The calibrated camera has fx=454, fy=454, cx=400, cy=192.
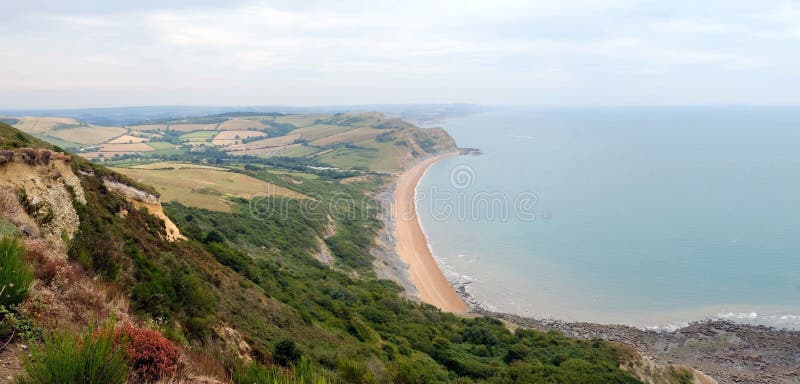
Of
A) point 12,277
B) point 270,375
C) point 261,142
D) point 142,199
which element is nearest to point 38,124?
point 261,142

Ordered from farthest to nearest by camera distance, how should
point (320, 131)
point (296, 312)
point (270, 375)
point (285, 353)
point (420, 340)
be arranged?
point (320, 131), point (420, 340), point (296, 312), point (285, 353), point (270, 375)

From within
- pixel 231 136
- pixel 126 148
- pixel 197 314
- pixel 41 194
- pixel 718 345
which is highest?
pixel 231 136

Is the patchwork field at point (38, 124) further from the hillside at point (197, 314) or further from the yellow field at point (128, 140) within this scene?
the hillside at point (197, 314)

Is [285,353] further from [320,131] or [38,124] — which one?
[38,124]

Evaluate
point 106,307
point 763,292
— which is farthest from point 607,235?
point 106,307

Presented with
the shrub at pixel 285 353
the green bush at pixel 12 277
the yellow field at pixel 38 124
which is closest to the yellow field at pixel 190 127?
the yellow field at pixel 38 124

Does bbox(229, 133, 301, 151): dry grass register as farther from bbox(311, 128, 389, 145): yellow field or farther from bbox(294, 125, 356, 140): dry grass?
bbox(311, 128, 389, 145): yellow field
